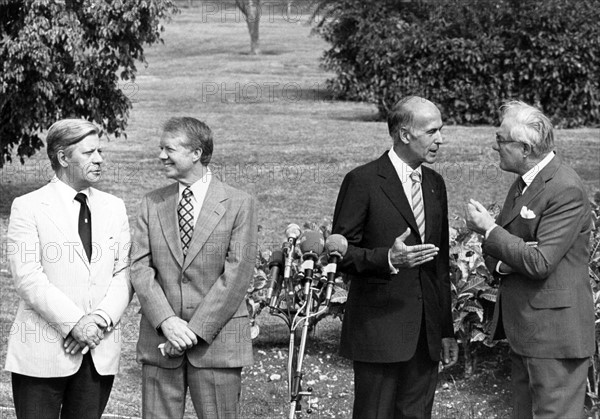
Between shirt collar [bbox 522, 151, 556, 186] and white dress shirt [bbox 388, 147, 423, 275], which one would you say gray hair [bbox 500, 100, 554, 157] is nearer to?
shirt collar [bbox 522, 151, 556, 186]

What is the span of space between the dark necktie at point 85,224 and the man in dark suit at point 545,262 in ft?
6.41

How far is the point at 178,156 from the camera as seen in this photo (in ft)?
18.4

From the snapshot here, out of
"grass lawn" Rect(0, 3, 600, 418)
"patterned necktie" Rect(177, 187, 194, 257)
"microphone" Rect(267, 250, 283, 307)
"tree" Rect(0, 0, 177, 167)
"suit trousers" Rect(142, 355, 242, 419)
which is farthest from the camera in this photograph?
"tree" Rect(0, 0, 177, 167)

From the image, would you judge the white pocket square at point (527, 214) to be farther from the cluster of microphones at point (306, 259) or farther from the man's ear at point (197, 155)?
the man's ear at point (197, 155)

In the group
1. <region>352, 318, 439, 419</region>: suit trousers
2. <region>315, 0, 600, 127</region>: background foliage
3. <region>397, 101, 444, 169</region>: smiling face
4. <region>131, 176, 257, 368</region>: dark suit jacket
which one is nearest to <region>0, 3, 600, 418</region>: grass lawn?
<region>315, 0, 600, 127</region>: background foliage

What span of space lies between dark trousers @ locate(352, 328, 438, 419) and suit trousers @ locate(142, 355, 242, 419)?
70 centimetres

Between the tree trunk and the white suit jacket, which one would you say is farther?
the tree trunk

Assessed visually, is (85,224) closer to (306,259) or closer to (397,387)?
(306,259)

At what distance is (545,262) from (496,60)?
633 inches

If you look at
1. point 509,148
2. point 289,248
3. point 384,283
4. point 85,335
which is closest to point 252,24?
point 384,283

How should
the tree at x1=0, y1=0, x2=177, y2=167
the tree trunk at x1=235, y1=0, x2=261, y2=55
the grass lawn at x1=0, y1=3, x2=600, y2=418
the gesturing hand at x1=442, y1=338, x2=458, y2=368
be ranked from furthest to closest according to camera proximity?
the tree trunk at x1=235, y1=0, x2=261, y2=55 < the tree at x1=0, y1=0, x2=177, y2=167 < the grass lawn at x1=0, y1=3, x2=600, y2=418 < the gesturing hand at x1=442, y1=338, x2=458, y2=368

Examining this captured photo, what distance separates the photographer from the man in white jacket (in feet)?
18.1

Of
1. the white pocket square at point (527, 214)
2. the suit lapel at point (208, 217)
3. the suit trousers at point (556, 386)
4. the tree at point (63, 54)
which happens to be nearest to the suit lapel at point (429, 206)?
the white pocket square at point (527, 214)

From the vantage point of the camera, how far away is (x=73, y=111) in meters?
14.0
